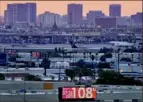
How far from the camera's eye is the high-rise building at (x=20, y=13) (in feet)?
144

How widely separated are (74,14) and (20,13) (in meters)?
4.10

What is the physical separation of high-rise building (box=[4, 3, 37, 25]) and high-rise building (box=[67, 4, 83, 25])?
2.87 m

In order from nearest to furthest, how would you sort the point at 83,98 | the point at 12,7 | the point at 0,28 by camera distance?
1. the point at 83,98
2. the point at 0,28
3. the point at 12,7

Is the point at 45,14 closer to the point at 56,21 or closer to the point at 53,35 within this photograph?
the point at 56,21

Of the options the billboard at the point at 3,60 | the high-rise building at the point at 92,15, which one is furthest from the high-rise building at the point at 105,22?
→ the billboard at the point at 3,60

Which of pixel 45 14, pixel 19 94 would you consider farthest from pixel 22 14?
pixel 19 94

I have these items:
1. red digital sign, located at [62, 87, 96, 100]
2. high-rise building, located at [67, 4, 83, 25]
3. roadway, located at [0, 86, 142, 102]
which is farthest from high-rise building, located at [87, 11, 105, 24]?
red digital sign, located at [62, 87, 96, 100]

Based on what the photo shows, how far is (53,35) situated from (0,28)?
4.20 meters

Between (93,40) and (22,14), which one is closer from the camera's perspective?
(93,40)

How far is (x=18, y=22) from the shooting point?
45.4m

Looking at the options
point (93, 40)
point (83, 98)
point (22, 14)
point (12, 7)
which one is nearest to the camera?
point (83, 98)

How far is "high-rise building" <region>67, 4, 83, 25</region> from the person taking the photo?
46.3 metres

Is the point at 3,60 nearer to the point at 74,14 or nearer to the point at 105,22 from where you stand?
the point at 105,22

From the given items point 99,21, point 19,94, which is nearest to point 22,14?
point 99,21
